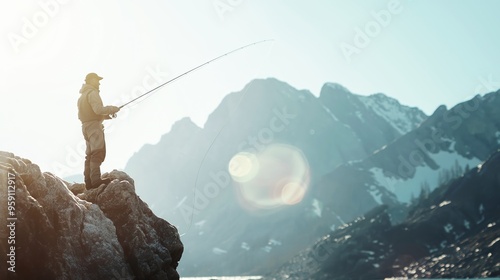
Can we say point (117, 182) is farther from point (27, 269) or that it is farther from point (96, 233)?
point (27, 269)

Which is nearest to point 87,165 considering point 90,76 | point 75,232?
point 90,76

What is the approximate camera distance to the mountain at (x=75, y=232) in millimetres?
12867

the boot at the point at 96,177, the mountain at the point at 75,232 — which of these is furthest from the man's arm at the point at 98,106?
the mountain at the point at 75,232

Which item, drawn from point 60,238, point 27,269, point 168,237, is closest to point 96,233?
point 60,238

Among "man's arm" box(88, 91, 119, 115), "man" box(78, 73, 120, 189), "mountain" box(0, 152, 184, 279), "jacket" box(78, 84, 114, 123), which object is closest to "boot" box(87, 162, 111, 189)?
"man" box(78, 73, 120, 189)

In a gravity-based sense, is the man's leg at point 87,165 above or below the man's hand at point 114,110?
below

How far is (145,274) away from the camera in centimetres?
1584

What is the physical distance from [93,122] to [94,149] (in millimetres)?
951

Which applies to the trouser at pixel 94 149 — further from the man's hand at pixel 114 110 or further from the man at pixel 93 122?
the man's hand at pixel 114 110

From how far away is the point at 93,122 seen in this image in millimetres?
17562

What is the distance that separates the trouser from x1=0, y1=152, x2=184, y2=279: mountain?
2.14 ft

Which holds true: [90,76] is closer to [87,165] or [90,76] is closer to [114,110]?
[114,110]

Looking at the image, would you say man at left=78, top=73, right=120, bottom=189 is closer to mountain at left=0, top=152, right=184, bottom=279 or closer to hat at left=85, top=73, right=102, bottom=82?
hat at left=85, top=73, right=102, bottom=82

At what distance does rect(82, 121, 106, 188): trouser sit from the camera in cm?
1759
